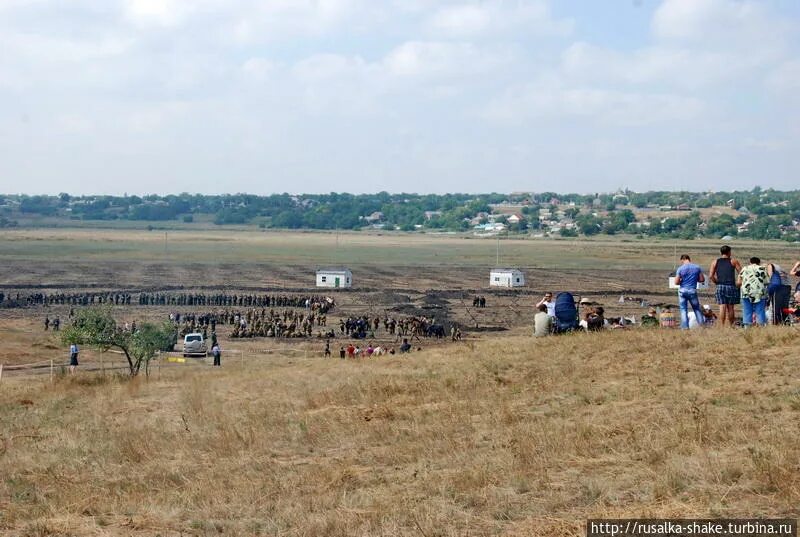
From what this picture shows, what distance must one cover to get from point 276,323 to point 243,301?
13183mm

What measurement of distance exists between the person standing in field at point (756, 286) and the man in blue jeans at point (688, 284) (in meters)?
0.74

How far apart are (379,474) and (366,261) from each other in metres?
98.9

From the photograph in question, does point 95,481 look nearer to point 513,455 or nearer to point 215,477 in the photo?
point 215,477

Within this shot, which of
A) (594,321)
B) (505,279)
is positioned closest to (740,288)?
(594,321)

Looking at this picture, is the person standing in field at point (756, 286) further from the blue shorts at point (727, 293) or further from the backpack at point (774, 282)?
the backpack at point (774, 282)

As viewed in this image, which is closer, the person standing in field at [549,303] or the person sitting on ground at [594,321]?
the person sitting on ground at [594,321]

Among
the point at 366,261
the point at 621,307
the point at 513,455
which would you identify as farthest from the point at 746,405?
the point at 366,261

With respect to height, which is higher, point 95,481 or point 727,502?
point 727,502

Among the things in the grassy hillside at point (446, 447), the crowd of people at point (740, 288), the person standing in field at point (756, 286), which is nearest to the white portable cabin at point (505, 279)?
the grassy hillside at point (446, 447)

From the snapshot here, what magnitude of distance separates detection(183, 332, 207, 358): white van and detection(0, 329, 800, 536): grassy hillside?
18.6 m

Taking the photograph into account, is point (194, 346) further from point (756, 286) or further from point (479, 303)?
point (479, 303)

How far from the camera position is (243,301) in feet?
204

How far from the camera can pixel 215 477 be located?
39.6 ft

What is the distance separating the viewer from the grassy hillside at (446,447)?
9.41 m
